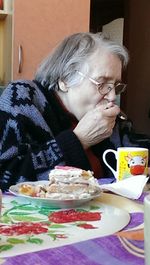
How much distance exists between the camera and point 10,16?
2031 millimetres

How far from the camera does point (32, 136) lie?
1113mm

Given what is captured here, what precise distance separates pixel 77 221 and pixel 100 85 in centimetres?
74

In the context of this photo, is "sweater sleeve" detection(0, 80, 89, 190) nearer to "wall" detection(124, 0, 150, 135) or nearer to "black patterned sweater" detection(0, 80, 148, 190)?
"black patterned sweater" detection(0, 80, 148, 190)

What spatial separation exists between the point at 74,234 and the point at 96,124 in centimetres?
67

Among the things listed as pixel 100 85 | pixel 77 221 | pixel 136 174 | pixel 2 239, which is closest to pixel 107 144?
pixel 100 85

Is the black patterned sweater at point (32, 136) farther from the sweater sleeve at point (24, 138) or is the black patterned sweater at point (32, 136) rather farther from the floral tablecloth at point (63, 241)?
the floral tablecloth at point (63, 241)

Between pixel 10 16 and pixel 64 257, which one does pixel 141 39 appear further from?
pixel 64 257

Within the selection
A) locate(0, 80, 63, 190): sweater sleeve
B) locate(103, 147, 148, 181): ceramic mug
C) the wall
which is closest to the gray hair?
locate(0, 80, 63, 190): sweater sleeve

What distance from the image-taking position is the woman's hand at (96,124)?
1.12 m

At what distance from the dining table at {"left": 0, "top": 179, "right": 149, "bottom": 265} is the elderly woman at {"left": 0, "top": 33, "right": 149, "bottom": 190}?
277mm

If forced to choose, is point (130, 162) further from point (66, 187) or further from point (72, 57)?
point (72, 57)

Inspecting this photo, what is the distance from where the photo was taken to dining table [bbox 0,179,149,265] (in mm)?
422

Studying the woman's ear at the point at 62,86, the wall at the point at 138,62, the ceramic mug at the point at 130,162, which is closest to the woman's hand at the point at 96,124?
the woman's ear at the point at 62,86

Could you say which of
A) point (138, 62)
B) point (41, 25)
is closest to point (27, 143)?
point (41, 25)
